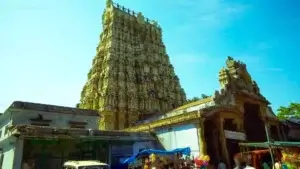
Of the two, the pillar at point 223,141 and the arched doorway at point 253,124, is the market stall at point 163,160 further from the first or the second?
the arched doorway at point 253,124

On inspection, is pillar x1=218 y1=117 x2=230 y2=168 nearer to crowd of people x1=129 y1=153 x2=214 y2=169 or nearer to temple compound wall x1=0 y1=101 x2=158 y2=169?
crowd of people x1=129 y1=153 x2=214 y2=169

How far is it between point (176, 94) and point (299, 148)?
33.1m

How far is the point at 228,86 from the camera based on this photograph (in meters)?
25.5

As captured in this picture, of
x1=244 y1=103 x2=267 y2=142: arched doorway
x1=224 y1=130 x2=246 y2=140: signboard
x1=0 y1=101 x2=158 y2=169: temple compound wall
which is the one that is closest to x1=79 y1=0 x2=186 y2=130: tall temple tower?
x1=0 y1=101 x2=158 y2=169: temple compound wall

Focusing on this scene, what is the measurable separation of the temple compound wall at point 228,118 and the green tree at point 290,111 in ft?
40.8

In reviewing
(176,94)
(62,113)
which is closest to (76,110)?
(62,113)

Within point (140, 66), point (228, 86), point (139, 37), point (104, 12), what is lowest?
point (228, 86)

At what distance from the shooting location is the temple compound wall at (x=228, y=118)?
2177cm

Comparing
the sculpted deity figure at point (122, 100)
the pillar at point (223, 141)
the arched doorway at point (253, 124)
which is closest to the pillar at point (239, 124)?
the arched doorway at point (253, 124)

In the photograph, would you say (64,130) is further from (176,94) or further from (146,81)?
(176,94)

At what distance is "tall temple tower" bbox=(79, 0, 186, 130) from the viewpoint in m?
38.8

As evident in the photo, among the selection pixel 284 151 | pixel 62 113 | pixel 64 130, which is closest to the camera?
pixel 284 151

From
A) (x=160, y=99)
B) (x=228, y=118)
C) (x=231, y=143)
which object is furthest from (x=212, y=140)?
(x=160, y=99)

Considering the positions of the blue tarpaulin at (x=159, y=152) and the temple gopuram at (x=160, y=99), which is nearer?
the blue tarpaulin at (x=159, y=152)
